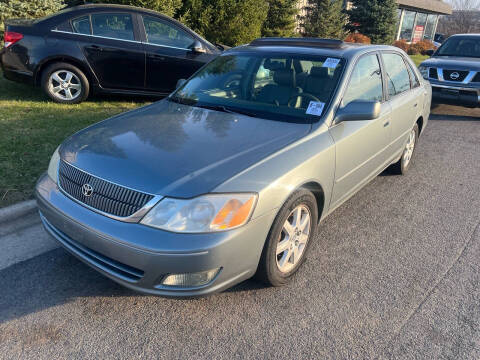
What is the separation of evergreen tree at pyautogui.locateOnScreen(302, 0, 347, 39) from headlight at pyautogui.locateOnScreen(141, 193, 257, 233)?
57.2 feet

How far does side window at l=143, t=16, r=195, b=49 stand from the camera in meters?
6.80

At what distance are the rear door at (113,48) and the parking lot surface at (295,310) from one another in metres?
4.17

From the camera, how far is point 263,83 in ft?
11.8

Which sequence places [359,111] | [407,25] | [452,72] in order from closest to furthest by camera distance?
1. [359,111]
2. [452,72]
3. [407,25]

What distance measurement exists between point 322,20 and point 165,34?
13183 millimetres

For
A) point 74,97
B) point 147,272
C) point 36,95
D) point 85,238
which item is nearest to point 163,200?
point 147,272

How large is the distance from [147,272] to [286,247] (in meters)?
1.02

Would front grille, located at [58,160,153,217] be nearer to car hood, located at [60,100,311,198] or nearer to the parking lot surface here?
car hood, located at [60,100,311,198]

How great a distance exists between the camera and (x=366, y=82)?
12.2 feet

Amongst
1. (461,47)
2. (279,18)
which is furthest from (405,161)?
(279,18)

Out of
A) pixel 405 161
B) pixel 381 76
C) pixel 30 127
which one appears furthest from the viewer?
pixel 30 127

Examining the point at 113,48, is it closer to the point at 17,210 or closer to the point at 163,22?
the point at 163,22

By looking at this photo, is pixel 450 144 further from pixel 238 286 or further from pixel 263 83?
pixel 238 286

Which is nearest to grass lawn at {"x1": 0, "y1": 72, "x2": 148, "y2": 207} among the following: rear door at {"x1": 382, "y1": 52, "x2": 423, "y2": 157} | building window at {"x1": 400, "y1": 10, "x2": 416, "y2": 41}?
rear door at {"x1": 382, "y1": 52, "x2": 423, "y2": 157}
